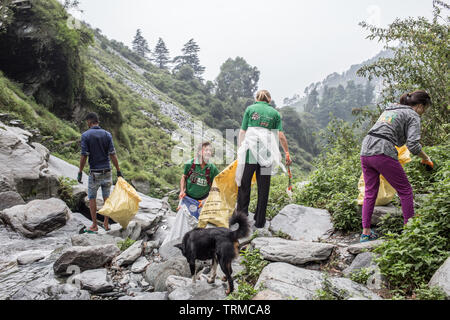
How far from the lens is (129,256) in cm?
424

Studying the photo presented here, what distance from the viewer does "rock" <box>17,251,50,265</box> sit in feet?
13.6

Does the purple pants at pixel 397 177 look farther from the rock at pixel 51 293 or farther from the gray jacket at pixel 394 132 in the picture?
the rock at pixel 51 293

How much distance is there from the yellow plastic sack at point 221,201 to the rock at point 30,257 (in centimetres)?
253

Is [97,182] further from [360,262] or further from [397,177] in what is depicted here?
[397,177]

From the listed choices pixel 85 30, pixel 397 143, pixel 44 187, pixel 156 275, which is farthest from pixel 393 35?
pixel 85 30

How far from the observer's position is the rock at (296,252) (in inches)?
140

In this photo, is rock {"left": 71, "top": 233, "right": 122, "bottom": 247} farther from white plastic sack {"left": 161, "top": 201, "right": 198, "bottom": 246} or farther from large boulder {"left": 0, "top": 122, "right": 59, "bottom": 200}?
large boulder {"left": 0, "top": 122, "right": 59, "bottom": 200}

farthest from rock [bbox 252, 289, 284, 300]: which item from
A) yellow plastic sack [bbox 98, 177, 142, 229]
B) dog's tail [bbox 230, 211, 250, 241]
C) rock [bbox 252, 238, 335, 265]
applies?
yellow plastic sack [bbox 98, 177, 142, 229]

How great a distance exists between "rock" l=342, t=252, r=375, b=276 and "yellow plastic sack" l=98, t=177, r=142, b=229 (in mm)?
3770

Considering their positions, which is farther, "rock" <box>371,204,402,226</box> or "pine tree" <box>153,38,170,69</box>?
"pine tree" <box>153,38,170,69</box>

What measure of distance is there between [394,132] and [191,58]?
87419 millimetres

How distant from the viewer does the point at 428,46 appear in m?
5.79

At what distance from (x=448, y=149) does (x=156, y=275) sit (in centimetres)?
532
